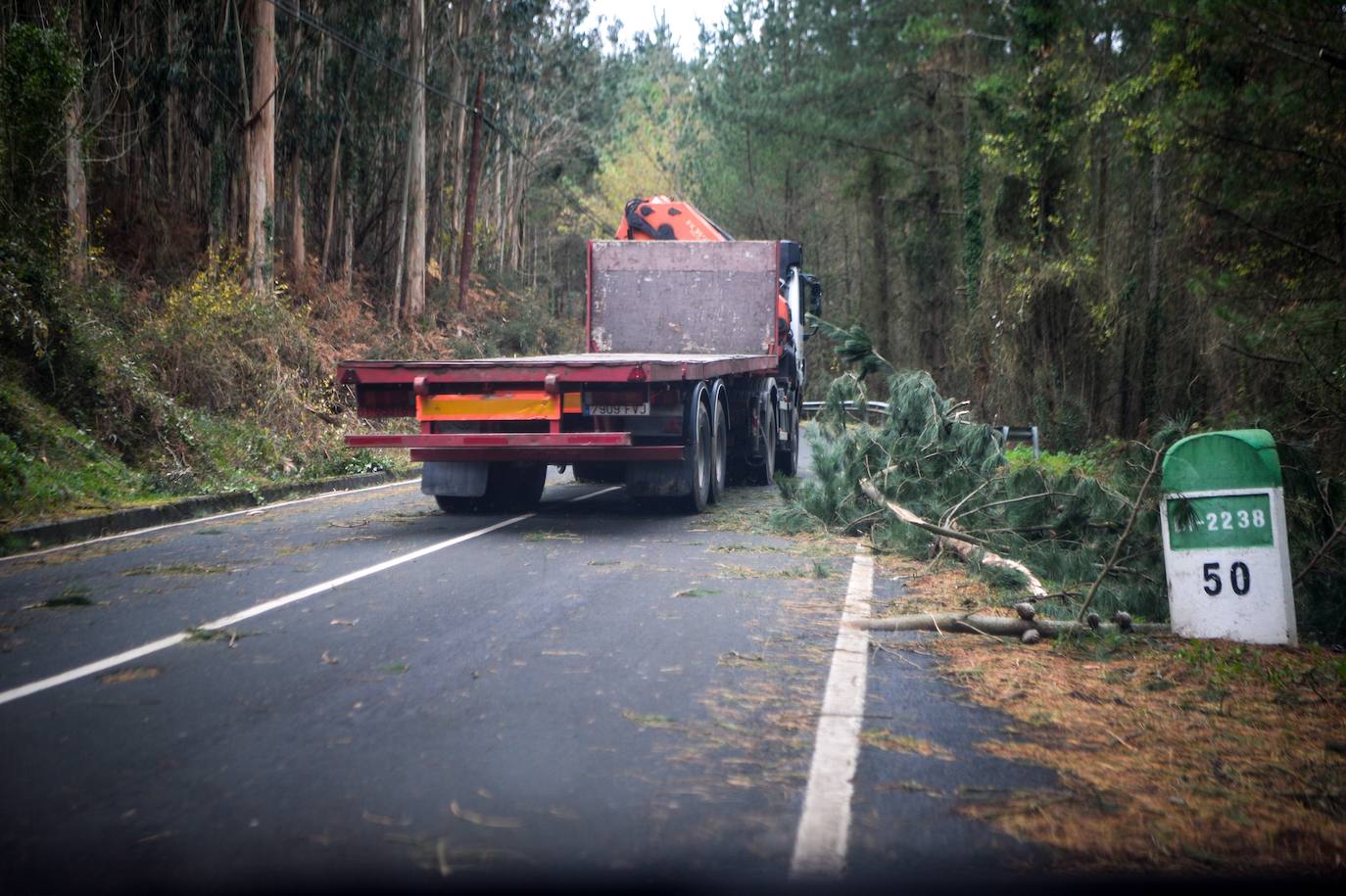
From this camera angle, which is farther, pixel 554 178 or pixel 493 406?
pixel 554 178

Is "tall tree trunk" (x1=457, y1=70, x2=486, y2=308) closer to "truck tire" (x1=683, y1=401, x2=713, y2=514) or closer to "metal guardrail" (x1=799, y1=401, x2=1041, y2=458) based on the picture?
"metal guardrail" (x1=799, y1=401, x2=1041, y2=458)

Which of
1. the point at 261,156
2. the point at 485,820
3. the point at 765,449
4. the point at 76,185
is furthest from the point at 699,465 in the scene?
the point at 76,185

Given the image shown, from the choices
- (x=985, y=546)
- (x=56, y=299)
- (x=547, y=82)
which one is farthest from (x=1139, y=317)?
(x=547, y=82)

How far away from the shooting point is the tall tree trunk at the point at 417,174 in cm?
2977

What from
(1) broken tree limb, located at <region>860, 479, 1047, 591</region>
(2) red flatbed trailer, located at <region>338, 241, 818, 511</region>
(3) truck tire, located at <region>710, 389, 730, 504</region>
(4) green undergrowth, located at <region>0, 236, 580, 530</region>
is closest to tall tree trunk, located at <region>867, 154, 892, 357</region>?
(4) green undergrowth, located at <region>0, 236, 580, 530</region>

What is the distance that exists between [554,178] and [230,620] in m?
42.1

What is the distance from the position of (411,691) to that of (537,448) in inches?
231

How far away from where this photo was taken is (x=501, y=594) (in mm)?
8117

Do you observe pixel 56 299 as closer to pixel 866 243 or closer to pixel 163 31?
pixel 163 31

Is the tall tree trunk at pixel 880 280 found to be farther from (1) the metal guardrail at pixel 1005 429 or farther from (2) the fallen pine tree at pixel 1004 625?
(2) the fallen pine tree at pixel 1004 625

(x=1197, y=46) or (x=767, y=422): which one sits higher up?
(x=1197, y=46)

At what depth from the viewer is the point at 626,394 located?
1153 cm

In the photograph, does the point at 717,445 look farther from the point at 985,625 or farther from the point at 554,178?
the point at 554,178

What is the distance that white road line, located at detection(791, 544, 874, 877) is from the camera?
3.67 meters
